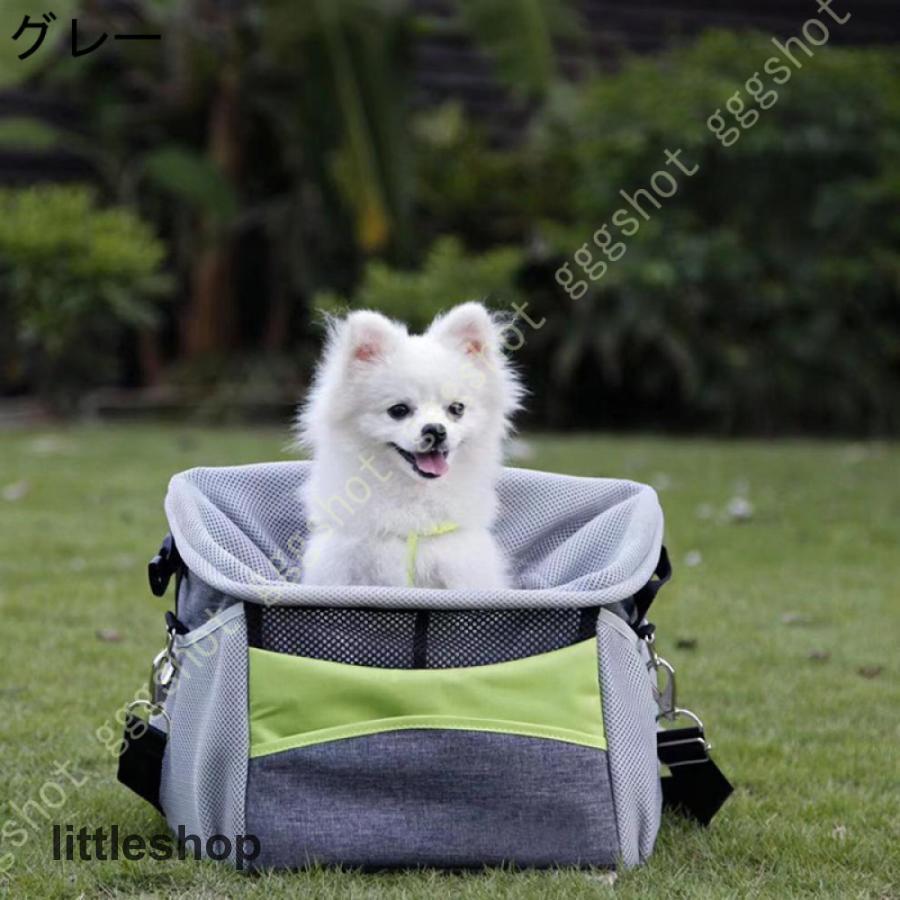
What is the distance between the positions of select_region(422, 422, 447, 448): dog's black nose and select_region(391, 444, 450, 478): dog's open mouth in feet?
0.11

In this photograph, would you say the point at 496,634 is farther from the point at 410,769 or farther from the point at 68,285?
the point at 68,285

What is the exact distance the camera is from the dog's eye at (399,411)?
9.47 feet

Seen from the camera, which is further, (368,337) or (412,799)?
(368,337)

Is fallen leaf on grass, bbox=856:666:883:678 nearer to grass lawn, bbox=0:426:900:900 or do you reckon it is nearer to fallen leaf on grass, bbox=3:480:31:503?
grass lawn, bbox=0:426:900:900

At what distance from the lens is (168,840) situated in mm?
2711

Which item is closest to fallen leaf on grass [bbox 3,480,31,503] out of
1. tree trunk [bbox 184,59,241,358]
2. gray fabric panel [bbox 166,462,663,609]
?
gray fabric panel [bbox 166,462,663,609]

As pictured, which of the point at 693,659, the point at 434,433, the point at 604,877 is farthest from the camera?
the point at 693,659

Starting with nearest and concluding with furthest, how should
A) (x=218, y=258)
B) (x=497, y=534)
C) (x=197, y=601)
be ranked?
(x=197, y=601) → (x=497, y=534) → (x=218, y=258)

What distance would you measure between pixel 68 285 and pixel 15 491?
2716 mm

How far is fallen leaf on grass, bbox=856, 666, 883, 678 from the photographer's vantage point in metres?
3.98

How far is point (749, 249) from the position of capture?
9.56 meters

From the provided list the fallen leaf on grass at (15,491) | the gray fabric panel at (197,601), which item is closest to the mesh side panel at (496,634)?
the gray fabric panel at (197,601)

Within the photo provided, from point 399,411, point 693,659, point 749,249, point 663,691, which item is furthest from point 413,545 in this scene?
point 749,249

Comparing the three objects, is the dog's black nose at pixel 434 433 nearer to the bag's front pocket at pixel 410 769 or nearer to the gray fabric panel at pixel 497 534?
the gray fabric panel at pixel 497 534
